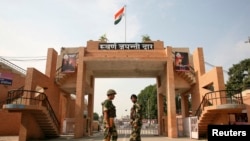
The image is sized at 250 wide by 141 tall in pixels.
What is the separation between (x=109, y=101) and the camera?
6.59 meters

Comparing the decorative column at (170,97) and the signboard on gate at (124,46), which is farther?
the signboard on gate at (124,46)

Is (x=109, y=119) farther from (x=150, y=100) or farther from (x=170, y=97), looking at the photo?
(x=150, y=100)

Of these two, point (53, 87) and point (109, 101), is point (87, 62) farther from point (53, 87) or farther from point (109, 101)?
point (109, 101)

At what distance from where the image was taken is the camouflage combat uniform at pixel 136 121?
7.00 m

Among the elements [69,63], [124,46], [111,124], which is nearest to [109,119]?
[111,124]

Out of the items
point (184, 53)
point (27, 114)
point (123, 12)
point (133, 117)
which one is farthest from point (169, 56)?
point (133, 117)

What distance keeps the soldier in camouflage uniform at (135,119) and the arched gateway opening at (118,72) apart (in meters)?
10.1

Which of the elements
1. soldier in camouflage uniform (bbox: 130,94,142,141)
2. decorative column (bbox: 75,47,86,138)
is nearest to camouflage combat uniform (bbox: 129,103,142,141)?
soldier in camouflage uniform (bbox: 130,94,142,141)

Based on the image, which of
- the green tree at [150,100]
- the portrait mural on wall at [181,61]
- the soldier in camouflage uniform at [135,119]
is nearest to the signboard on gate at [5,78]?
the portrait mural on wall at [181,61]

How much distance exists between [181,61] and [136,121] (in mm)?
14271

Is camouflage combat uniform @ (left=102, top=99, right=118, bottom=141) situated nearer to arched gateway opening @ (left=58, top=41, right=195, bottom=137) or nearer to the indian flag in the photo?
arched gateway opening @ (left=58, top=41, right=195, bottom=137)

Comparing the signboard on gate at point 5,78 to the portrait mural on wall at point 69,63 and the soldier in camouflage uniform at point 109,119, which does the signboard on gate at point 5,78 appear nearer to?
the portrait mural on wall at point 69,63

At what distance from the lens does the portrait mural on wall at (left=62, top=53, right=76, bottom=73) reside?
20305 millimetres

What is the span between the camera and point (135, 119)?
7133 millimetres
